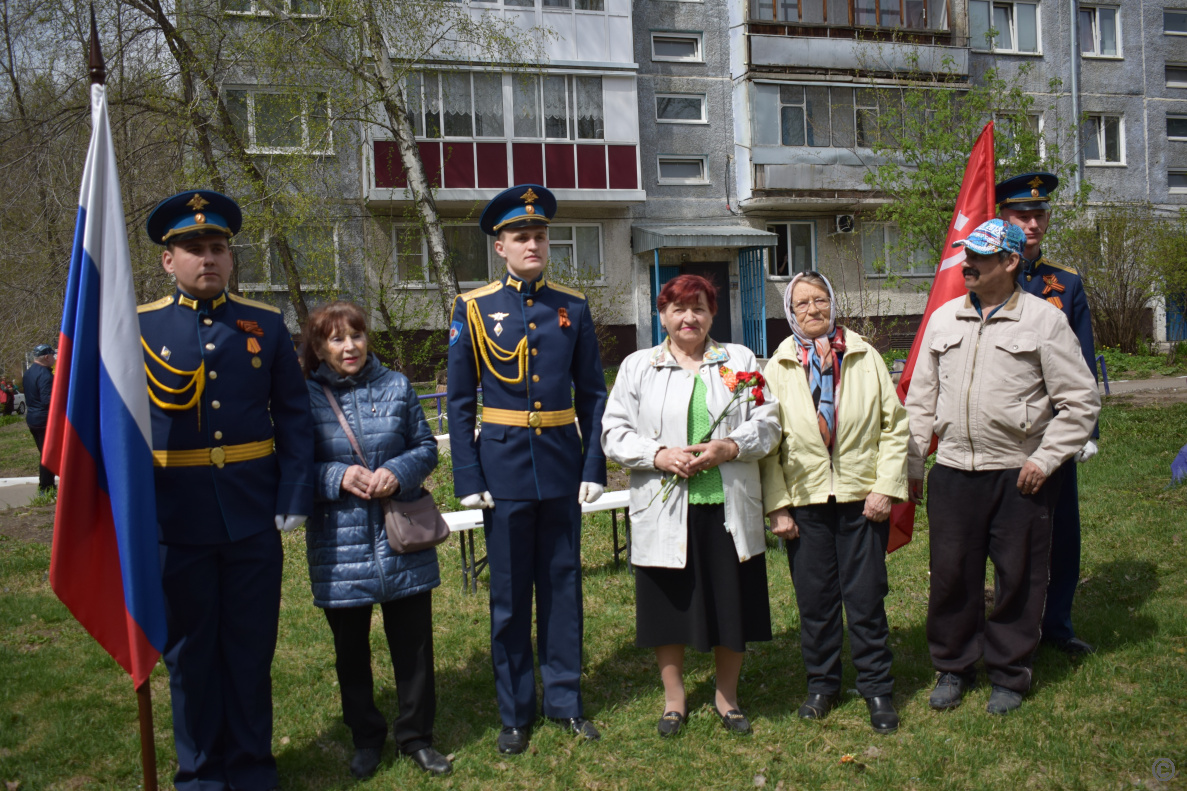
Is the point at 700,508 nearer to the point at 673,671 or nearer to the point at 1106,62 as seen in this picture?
the point at 673,671

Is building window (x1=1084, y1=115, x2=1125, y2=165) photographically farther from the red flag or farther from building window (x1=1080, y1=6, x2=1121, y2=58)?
the red flag

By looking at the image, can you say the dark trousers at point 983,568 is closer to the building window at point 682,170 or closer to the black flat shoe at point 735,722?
the black flat shoe at point 735,722

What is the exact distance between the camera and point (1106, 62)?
2652 centimetres

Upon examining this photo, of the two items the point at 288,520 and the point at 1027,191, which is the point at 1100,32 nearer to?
the point at 1027,191

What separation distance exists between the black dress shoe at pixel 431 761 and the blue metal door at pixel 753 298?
19234 millimetres

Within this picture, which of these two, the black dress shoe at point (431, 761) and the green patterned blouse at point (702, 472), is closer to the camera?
the black dress shoe at point (431, 761)

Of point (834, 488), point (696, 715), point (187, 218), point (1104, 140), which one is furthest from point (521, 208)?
point (1104, 140)

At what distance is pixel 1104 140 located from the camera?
1050 inches

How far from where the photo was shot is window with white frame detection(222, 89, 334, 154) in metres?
13.5

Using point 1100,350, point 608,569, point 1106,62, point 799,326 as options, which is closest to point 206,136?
point 608,569

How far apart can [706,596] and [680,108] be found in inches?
818

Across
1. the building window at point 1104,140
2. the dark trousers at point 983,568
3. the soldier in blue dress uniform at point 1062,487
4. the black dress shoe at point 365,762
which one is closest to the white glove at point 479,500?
the black dress shoe at point 365,762

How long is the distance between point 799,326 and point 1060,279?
1644 millimetres

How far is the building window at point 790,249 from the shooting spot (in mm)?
23594
